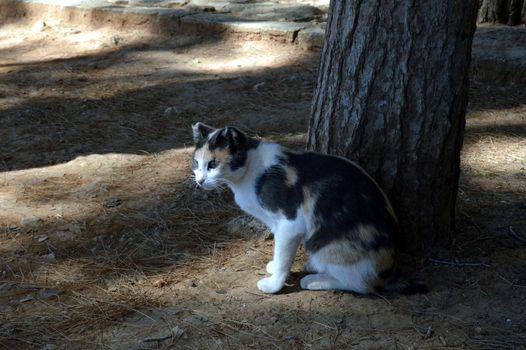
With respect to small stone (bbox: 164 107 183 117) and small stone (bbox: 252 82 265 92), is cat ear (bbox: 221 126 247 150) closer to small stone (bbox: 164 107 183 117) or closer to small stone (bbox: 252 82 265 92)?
small stone (bbox: 164 107 183 117)

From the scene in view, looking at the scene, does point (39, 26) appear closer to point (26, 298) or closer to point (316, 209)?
point (26, 298)

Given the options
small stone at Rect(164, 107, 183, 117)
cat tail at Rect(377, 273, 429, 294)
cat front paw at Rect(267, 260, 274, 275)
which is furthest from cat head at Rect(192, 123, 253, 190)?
small stone at Rect(164, 107, 183, 117)

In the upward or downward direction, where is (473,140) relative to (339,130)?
downward

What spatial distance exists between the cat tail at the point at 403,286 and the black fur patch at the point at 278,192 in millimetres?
610

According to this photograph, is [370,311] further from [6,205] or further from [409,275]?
[6,205]

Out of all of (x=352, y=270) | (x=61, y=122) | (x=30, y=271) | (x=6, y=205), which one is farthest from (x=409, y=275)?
(x=61, y=122)

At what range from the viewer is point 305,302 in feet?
11.7

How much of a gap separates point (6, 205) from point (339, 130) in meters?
2.47

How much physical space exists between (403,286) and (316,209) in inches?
24.0

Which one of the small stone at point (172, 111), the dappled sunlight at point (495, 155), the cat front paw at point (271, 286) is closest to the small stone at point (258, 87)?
the small stone at point (172, 111)

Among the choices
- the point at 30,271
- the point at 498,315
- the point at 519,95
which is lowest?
the point at 30,271

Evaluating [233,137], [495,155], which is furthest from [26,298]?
[495,155]

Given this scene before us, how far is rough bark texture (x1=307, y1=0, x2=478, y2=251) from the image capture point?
356 centimetres

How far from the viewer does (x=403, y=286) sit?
354cm
